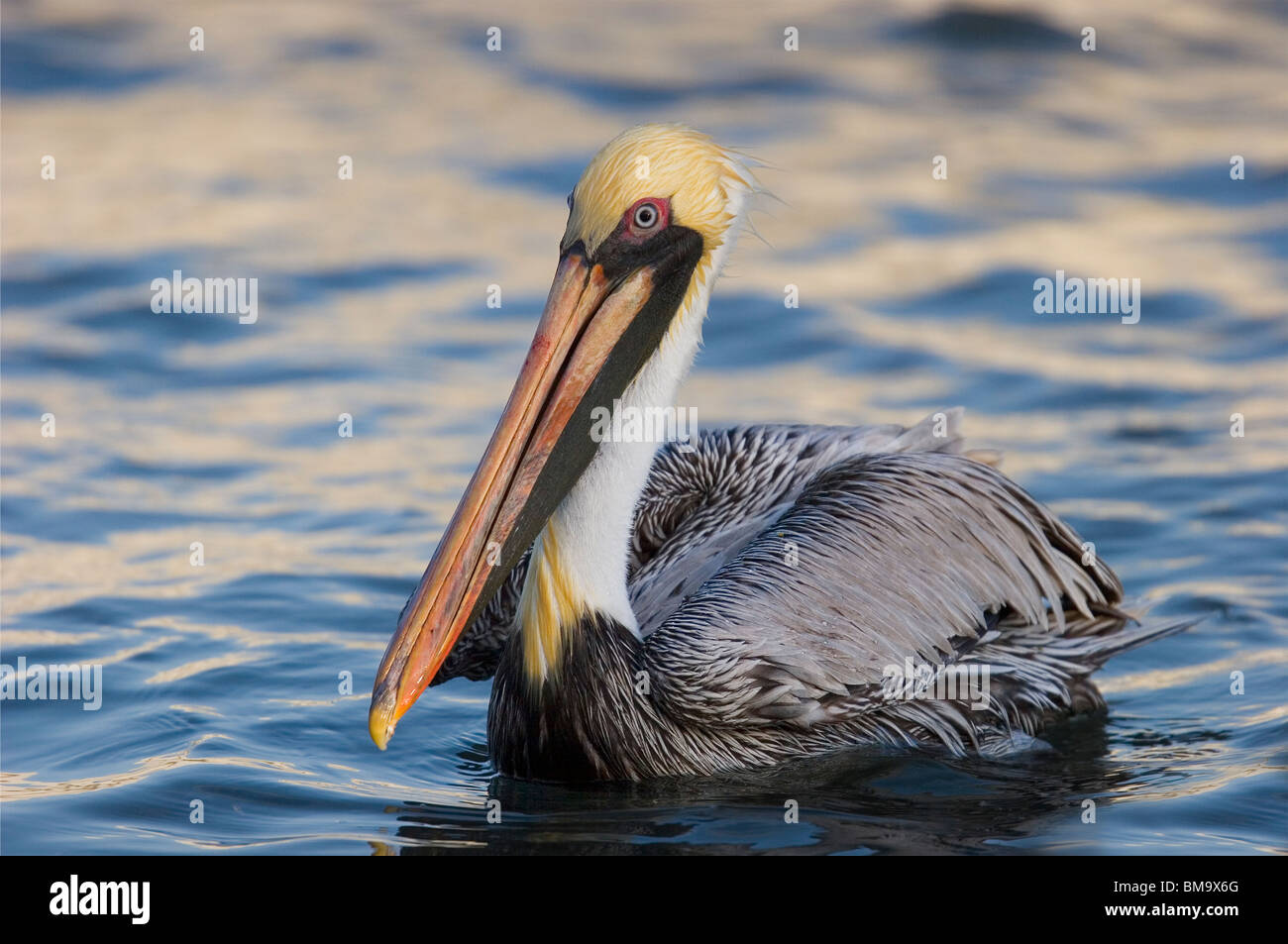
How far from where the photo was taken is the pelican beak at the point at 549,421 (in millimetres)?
5148

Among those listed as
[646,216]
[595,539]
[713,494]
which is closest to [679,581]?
[713,494]

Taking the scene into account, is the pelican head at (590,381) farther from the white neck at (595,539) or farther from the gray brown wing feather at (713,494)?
the gray brown wing feather at (713,494)

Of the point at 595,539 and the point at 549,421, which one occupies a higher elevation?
the point at 549,421

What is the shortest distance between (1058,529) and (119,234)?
7.19 m

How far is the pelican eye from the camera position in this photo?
5.35 metres

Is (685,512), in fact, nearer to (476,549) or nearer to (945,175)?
(476,549)

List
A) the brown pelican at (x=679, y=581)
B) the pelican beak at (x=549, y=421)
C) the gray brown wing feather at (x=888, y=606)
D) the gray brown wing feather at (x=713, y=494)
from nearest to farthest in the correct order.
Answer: the pelican beak at (x=549, y=421) → the brown pelican at (x=679, y=581) → the gray brown wing feather at (x=888, y=606) → the gray brown wing feather at (x=713, y=494)

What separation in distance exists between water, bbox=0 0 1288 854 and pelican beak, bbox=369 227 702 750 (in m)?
0.69

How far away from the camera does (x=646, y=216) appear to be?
5.38 meters

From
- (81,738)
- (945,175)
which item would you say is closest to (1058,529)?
(81,738)

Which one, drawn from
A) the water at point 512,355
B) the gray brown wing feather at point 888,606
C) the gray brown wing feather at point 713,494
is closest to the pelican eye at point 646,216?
the gray brown wing feather at point 888,606

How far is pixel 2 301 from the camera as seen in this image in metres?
10.7

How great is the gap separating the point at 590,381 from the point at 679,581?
1.04m

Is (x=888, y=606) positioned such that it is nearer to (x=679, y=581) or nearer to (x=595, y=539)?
(x=679, y=581)
